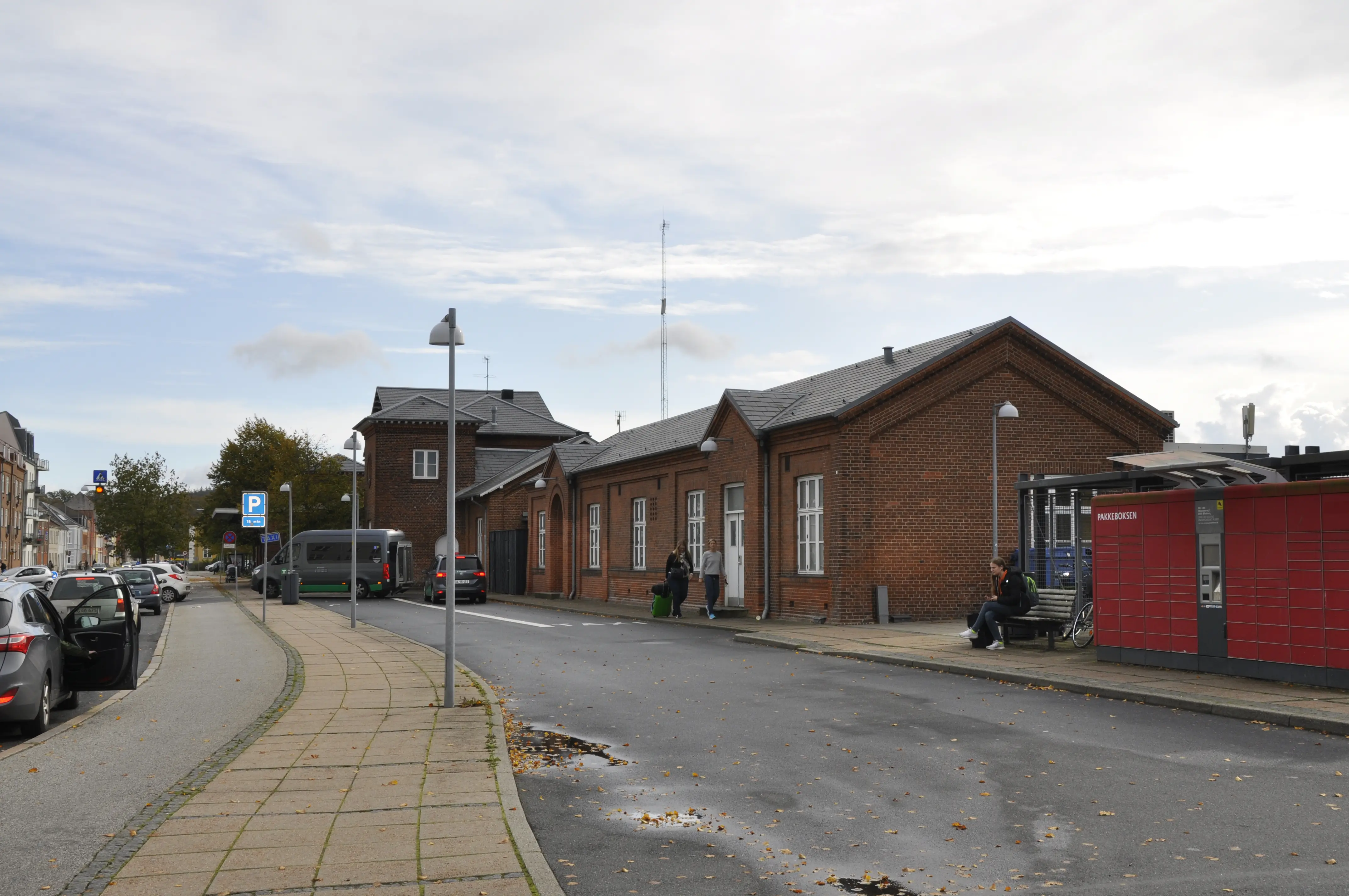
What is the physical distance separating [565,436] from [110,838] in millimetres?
69273

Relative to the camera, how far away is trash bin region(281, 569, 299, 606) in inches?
1569

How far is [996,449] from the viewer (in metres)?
26.5

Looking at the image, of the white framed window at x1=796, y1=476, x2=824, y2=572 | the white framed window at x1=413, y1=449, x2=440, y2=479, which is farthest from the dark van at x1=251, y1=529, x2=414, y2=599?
the white framed window at x1=796, y1=476, x2=824, y2=572

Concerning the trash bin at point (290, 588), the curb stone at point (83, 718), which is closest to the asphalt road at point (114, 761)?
the curb stone at point (83, 718)

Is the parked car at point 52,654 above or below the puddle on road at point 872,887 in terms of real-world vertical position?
above

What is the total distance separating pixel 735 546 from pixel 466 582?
470 inches

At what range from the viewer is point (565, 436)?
76.1 meters

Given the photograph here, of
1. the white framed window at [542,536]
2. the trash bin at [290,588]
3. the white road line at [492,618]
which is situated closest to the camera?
the white road line at [492,618]

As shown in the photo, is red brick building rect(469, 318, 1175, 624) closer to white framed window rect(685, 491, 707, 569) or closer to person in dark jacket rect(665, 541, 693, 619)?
white framed window rect(685, 491, 707, 569)

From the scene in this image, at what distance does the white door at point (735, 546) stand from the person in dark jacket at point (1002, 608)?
11560 mm

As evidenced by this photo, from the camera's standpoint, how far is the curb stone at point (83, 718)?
10.6m

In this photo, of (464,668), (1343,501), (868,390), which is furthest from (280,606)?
(1343,501)

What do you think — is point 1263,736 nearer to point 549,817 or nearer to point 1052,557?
point 549,817

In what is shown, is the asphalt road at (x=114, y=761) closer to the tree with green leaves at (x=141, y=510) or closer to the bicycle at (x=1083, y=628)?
the bicycle at (x=1083, y=628)
